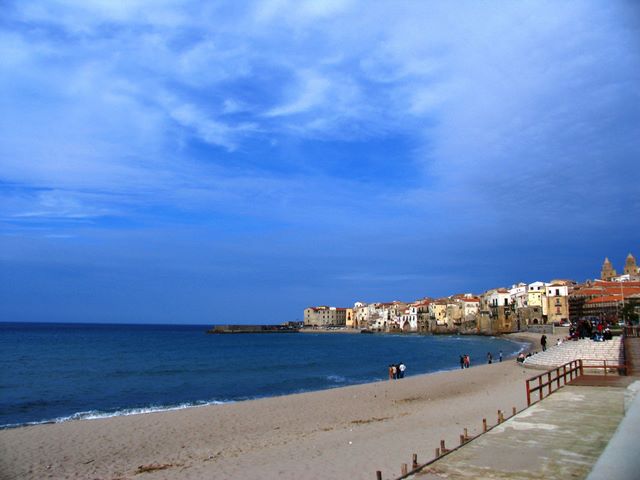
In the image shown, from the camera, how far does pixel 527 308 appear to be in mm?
114438

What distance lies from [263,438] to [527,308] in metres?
110

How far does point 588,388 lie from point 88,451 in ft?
50.4

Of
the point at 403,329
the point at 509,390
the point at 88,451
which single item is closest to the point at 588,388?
the point at 509,390

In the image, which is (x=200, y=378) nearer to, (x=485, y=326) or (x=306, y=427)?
(x=306, y=427)

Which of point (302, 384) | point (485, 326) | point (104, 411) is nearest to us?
point (104, 411)

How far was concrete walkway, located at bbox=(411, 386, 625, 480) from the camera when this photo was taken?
7.79 meters

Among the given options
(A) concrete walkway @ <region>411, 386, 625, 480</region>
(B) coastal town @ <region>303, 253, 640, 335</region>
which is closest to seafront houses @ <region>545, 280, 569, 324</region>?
(B) coastal town @ <region>303, 253, 640, 335</region>

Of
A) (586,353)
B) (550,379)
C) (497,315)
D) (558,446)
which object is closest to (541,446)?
(558,446)

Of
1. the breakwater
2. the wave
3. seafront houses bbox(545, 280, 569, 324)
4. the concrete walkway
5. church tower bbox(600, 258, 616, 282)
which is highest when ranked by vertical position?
church tower bbox(600, 258, 616, 282)

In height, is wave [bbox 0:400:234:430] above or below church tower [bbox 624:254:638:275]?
below

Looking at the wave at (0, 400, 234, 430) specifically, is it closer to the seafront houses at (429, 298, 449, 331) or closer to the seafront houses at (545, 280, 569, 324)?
the seafront houses at (545, 280, 569, 324)

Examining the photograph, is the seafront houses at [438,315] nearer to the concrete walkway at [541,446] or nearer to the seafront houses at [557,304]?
the seafront houses at [557,304]

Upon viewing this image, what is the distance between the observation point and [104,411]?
23172 mm

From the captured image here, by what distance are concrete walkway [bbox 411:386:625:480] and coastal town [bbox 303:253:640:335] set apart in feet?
211
